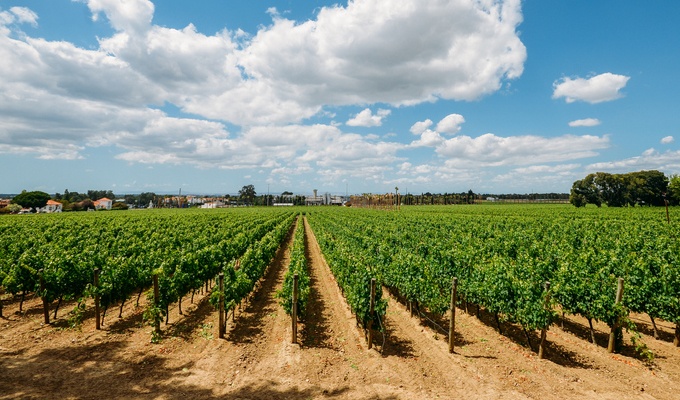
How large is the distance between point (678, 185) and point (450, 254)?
70799 mm

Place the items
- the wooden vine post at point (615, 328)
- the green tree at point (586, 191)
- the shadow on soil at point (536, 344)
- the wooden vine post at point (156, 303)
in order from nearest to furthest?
the shadow on soil at point (536, 344) → the wooden vine post at point (615, 328) → the wooden vine post at point (156, 303) → the green tree at point (586, 191)

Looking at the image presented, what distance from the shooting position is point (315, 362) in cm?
822

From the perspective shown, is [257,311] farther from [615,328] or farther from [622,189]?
[622,189]

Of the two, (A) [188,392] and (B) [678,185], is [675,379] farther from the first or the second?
(B) [678,185]

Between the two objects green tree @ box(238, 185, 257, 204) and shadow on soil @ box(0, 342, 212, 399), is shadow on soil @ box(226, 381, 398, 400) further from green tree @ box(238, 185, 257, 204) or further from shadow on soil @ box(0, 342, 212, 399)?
green tree @ box(238, 185, 257, 204)

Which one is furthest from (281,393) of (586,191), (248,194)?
(248,194)

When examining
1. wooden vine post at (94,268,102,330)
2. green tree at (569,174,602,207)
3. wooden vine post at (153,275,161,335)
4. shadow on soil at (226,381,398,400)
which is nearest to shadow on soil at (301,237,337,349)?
shadow on soil at (226,381,398,400)

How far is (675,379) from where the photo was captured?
292 inches

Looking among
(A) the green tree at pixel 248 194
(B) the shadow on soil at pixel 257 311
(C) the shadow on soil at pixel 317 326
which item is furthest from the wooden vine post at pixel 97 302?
(A) the green tree at pixel 248 194

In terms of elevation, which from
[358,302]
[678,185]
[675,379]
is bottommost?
[675,379]

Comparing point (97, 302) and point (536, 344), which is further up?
point (97, 302)

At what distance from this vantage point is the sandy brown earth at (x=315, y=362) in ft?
22.6

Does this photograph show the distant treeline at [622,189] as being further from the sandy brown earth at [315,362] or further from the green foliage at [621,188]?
the sandy brown earth at [315,362]

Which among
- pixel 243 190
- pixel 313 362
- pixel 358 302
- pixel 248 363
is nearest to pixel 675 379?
pixel 358 302
